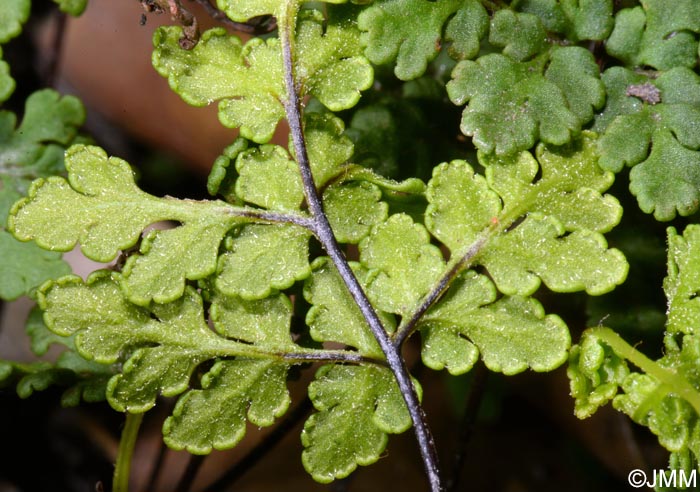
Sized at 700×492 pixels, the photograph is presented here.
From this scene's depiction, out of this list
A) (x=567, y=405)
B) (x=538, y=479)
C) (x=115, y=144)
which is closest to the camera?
(x=567, y=405)

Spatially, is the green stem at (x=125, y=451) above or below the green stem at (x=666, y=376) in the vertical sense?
above

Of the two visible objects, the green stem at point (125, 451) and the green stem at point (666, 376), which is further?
the green stem at point (125, 451)

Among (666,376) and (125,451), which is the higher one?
(125,451)

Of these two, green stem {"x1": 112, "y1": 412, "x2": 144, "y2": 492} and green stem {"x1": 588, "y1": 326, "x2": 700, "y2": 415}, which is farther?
green stem {"x1": 112, "y1": 412, "x2": 144, "y2": 492}

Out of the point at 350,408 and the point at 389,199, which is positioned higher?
the point at 389,199

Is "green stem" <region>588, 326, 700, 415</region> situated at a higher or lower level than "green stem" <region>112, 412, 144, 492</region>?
lower

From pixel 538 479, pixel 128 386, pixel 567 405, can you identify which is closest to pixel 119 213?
pixel 128 386

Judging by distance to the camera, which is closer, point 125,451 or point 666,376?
point 666,376

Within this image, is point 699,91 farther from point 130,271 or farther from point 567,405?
point 567,405

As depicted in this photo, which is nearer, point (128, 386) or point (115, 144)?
point (128, 386)

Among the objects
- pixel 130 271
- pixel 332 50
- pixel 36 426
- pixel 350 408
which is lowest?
pixel 36 426

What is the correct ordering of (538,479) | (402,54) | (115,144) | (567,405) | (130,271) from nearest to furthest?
(130,271) → (402,54) → (567,405) → (538,479) → (115,144)
